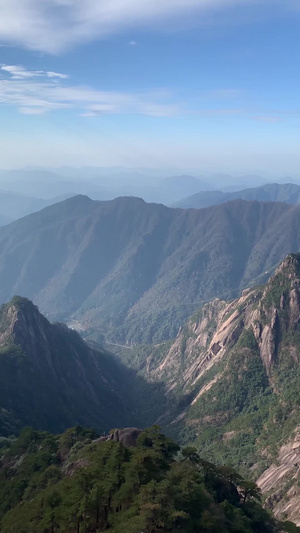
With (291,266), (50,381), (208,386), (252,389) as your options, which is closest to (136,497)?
(252,389)

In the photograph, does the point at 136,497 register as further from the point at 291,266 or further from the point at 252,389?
the point at 291,266

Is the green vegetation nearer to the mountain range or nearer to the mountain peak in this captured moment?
the mountain range

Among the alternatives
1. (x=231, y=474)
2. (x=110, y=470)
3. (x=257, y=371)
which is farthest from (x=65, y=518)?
(x=257, y=371)

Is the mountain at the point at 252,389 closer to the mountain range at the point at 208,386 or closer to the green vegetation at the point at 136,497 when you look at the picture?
the mountain range at the point at 208,386

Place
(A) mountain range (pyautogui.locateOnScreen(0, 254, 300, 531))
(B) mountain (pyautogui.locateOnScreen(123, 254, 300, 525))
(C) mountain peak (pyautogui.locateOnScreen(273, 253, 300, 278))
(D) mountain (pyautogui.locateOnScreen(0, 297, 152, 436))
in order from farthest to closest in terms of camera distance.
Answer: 1. (C) mountain peak (pyautogui.locateOnScreen(273, 253, 300, 278))
2. (D) mountain (pyautogui.locateOnScreen(0, 297, 152, 436))
3. (A) mountain range (pyautogui.locateOnScreen(0, 254, 300, 531))
4. (B) mountain (pyautogui.locateOnScreen(123, 254, 300, 525))

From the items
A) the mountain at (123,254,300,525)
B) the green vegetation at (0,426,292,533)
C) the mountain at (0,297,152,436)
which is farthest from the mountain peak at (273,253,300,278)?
the green vegetation at (0,426,292,533)

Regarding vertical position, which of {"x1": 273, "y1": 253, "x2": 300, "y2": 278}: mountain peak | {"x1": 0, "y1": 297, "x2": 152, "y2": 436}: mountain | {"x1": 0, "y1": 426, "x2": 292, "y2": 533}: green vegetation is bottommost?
{"x1": 0, "y1": 297, "x2": 152, "y2": 436}: mountain
